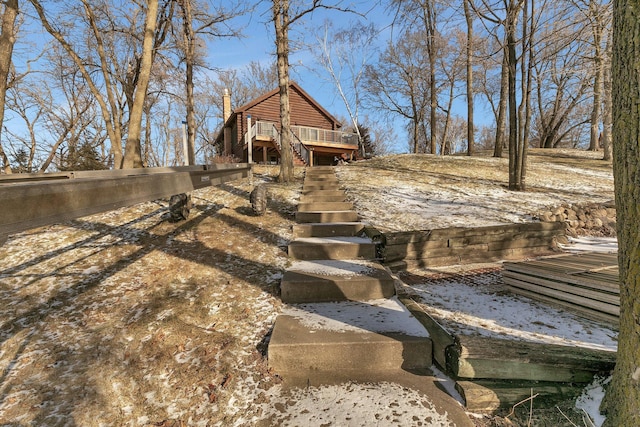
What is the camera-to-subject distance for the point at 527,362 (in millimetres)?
1786

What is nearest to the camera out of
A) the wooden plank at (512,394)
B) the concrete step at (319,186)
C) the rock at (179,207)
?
the wooden plank at (512,394)

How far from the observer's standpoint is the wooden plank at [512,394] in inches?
68.1

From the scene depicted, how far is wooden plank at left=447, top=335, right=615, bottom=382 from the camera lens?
176 centimetres

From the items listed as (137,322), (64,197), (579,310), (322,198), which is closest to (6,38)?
(322,198)

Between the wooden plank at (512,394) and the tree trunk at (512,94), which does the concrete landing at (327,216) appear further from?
the tree trunk at (512,94)

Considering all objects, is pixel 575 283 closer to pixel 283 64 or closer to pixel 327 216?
pixel 327 216

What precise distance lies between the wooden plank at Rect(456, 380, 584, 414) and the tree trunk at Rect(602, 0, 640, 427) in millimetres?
353

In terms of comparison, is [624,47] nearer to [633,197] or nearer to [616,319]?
[633,197]

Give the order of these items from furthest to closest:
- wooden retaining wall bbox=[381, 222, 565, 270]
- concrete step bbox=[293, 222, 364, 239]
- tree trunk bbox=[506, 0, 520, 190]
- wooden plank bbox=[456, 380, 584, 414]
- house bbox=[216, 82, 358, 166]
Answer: house bbox=[216, 82, 358, 166], tree trunk bbox=[506, 0, 520, 190], concrete step bbox=[293, 222, 364, 239], wooden retaining wall bbox=[381, 222, 565, 270], wooden plank bbox=[456, 380, 584, 414]

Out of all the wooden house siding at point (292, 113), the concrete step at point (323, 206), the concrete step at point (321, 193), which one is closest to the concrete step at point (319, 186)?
the concrete step at point (321, 193)

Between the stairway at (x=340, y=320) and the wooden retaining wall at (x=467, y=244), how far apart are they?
1.52 feet

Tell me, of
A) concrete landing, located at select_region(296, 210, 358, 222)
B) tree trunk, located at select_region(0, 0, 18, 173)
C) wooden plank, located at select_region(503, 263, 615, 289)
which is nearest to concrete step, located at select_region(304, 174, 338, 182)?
concrete landing, located at select_region(296, 210, 358, 222)

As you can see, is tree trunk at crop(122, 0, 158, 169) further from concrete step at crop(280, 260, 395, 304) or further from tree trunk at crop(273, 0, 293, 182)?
concrete step at crop(280, 260, 395, 304)

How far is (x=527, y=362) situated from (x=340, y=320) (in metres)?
1.29
